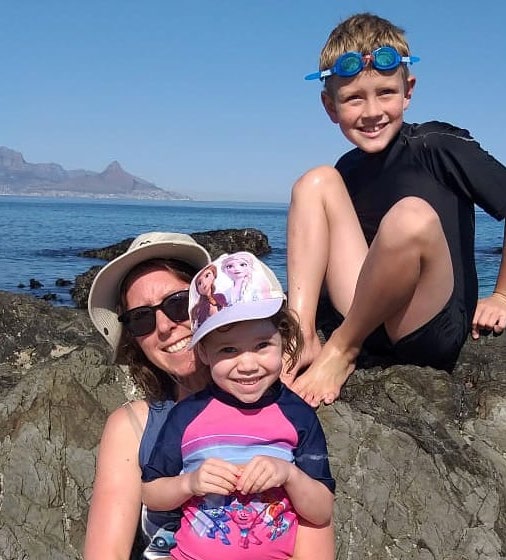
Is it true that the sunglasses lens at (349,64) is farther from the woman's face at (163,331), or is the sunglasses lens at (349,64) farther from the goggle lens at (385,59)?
the woman's face at (163,331)

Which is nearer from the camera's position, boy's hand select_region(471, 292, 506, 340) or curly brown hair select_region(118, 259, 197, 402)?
curly brown hair select_region(118, 259, 197, 402)

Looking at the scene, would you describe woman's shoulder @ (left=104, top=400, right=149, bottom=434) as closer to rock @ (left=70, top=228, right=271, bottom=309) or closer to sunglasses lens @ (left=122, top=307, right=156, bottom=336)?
sunglasses lens @ (left=122, top=307, right=156, bottom=336)

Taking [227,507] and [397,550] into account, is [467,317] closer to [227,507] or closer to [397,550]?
[397,550]

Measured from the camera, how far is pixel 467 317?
15.4 feet

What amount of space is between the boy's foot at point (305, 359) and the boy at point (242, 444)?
135cm

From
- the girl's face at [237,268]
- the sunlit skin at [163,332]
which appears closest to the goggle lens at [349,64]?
the sunlit skin at [163,332]

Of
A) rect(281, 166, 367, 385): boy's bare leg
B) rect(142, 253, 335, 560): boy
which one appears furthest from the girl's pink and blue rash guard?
rect(281, 166, 367, 385): boy's bare leg

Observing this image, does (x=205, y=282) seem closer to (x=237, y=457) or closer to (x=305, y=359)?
(x=237, y=457)

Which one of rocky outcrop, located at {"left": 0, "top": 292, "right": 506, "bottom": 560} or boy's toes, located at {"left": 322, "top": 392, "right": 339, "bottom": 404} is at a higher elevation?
boy's toes, located at {"left": 322, "top": 392, "right": 339, "bottom": 404}

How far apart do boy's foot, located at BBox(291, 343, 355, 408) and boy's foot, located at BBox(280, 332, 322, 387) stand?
5 centimetres

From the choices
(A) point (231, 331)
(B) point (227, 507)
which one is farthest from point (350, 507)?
(A) point (231, 331)

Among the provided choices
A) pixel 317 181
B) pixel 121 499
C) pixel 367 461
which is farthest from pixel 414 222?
pixel 121 499

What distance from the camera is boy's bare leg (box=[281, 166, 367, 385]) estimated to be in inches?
184

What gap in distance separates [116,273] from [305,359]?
5.13ft
